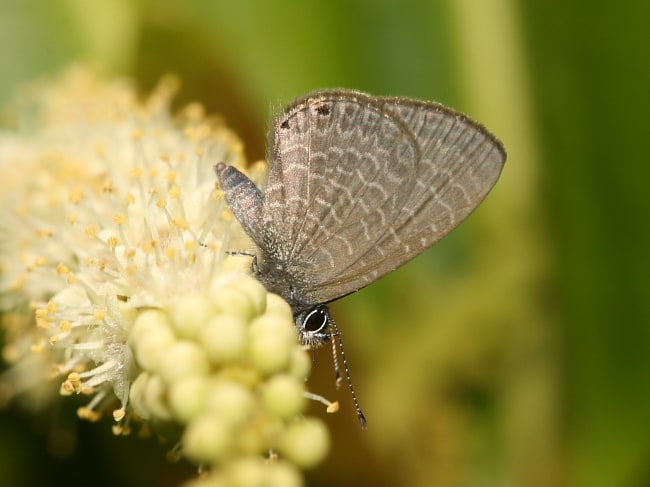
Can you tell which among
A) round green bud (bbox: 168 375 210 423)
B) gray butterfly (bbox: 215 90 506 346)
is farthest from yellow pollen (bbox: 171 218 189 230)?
round green bud (bbox: 168 375 210 423)

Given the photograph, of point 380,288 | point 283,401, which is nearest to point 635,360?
point 380,288

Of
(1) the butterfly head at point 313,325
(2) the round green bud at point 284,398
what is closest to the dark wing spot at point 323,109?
(1) the butterfly head at point 313,325

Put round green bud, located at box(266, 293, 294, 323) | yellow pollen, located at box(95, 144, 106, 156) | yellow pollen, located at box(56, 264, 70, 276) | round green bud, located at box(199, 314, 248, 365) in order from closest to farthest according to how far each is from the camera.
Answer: round green bud, located at box(199, 314, 248, 365) < round green bud, located at box(266, 293, 294, 323) < yellow pollen, located at box(56, 264, 70, 276) < yellow pollen, located at box(95, 144, 106, 156)

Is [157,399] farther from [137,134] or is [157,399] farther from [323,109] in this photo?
[137,134]

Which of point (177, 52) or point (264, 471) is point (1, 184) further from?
point (264, 471)

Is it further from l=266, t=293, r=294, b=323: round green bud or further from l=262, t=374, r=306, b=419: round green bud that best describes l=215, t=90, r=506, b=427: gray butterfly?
l=262, t=374, r=306, b=419: round green bud

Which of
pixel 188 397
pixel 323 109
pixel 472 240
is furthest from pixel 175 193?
pixel 472 240
